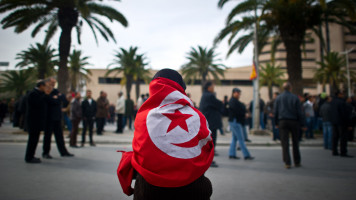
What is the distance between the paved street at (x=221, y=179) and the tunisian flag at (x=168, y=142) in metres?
2.10

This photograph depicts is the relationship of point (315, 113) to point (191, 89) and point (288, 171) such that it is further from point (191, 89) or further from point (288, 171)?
point (191, 89)

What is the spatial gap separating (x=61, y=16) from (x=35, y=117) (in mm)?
10555

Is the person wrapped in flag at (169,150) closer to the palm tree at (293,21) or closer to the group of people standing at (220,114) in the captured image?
the group of people standing at (220,114)

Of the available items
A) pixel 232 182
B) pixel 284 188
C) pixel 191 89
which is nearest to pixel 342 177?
pixel 284 188

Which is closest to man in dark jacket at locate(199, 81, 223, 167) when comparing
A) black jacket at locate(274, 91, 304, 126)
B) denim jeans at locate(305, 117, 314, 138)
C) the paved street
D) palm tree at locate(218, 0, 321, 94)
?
the paved street

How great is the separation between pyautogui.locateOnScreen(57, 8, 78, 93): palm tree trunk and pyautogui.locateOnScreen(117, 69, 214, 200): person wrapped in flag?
14574 millimetres

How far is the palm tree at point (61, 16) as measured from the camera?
13953 mm

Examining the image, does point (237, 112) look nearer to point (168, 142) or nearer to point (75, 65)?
point (168, 142)

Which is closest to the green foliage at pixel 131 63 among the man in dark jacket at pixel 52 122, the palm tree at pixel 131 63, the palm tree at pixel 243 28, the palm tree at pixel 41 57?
the palm tree at pixel 131 63

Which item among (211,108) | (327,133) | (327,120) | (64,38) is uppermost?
(64,38)

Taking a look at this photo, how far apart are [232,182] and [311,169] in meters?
2.34

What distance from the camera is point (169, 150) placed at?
1.84 meters

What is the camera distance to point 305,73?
53.9 meters

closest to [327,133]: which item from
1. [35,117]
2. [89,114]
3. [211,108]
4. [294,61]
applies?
[211,108]
